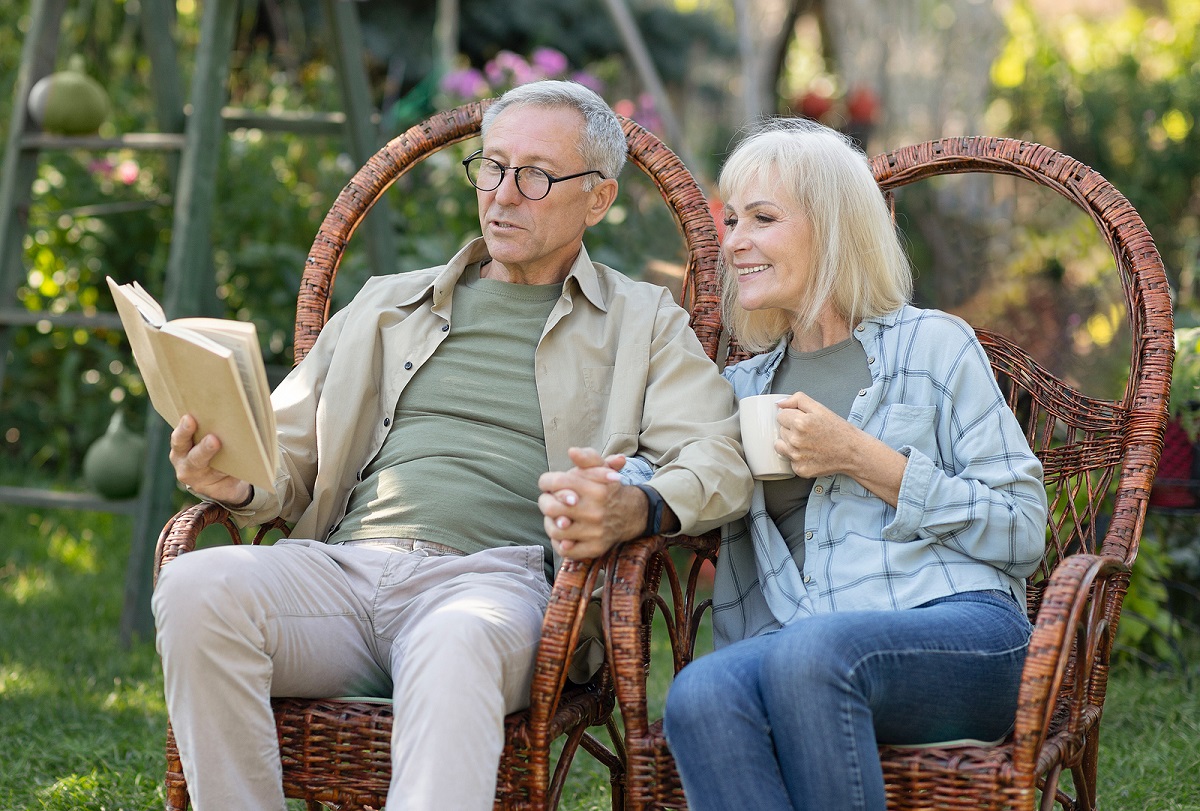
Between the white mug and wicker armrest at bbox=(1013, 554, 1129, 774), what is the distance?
0.46m

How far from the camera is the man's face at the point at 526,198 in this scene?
7.65 ft

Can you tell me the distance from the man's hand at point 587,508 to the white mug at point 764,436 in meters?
0.25

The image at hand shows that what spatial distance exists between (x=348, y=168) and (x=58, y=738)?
2.90 m

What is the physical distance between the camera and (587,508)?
6.00 feet

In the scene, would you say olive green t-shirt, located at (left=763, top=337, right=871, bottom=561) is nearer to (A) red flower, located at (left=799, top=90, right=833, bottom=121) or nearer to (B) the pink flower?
(B) the pink flower

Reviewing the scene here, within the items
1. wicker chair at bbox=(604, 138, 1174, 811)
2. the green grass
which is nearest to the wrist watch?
wicker chair at bbox=(604, 138, 1174, 811)

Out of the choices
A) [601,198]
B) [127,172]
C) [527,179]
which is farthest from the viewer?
[127,172]

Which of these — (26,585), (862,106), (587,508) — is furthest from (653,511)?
(862,106)

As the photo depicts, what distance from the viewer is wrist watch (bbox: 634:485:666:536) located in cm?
193

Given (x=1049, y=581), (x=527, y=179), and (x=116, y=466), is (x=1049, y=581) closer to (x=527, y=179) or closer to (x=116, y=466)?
(x=527, y=179)

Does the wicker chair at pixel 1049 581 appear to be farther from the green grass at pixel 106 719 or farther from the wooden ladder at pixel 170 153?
the wooden ladder at pixel 170 153

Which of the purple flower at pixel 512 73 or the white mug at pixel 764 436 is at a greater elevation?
the purple flower at pixel 512 73

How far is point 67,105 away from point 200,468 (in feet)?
7.50

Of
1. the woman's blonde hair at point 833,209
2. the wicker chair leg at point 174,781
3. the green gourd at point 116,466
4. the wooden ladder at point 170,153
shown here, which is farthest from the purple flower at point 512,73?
the wicker chair leg at point 174,781
